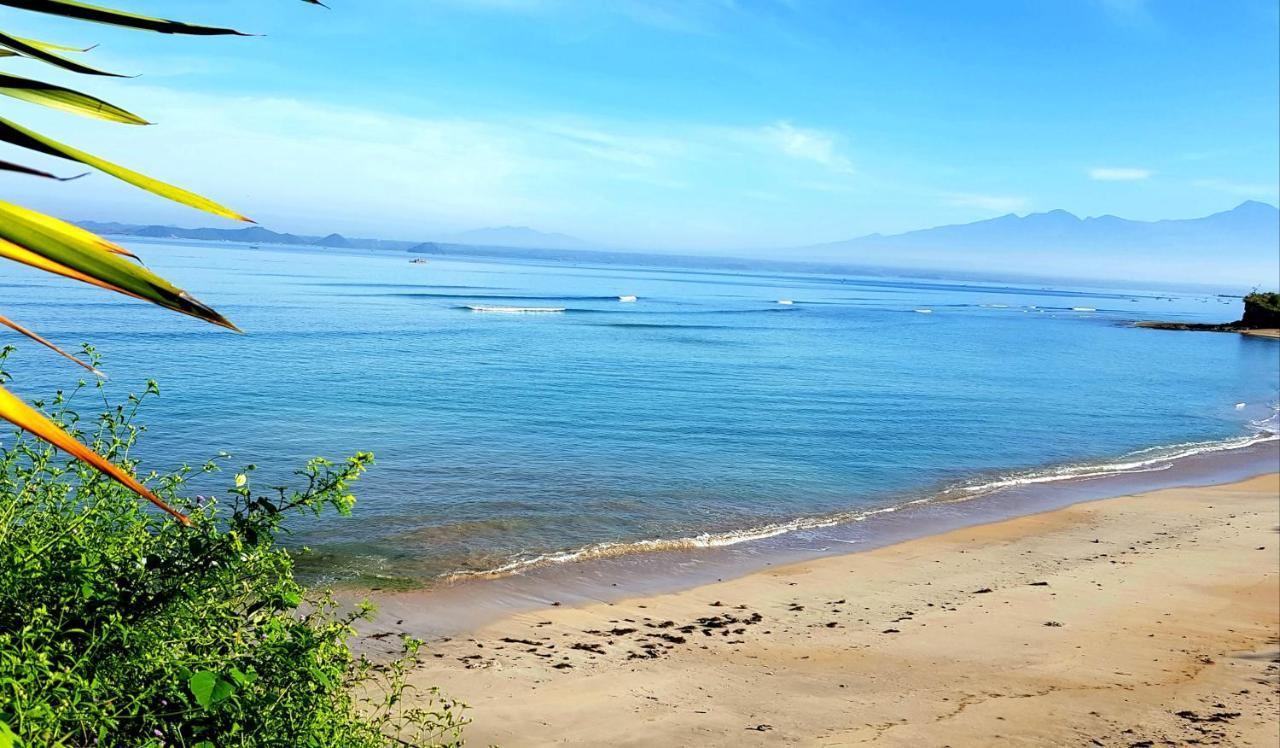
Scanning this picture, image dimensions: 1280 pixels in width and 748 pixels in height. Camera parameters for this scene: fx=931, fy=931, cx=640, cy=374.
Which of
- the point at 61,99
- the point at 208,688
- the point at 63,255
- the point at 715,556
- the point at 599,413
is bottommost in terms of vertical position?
the point at 715,556

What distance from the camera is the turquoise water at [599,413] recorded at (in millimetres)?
14383

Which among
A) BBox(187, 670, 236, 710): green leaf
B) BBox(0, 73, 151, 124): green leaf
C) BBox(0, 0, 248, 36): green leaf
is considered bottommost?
BBox(187, 670, 236, 710): green leaf

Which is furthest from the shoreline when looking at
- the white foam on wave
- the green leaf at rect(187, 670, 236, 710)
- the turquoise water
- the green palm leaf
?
the green palm leaf

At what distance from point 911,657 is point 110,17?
29.7 feet

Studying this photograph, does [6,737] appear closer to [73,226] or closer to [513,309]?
[73,226]

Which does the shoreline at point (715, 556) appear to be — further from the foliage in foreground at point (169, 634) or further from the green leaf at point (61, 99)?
the green leaf at point (61, 99)

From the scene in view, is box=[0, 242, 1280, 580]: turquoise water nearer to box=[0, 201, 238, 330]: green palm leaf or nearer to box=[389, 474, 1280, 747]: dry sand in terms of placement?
box=[389, 474, 1280, 747]: dry sand

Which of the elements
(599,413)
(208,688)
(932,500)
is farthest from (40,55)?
(599,413)

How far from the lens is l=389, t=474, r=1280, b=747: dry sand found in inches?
290

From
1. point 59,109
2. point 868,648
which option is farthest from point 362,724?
point 868,648

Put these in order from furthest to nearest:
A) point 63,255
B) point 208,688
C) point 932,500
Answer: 1. point 932,500
2. point 208,688
3. point 63,255

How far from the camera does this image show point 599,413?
23938 millimetres

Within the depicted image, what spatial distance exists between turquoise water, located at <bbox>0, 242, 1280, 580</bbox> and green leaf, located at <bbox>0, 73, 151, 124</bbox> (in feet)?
32.8

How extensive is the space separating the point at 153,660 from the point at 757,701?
5620 millimetres
